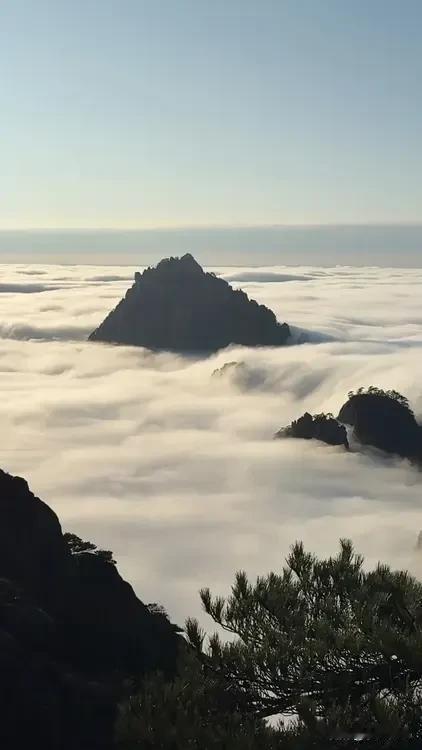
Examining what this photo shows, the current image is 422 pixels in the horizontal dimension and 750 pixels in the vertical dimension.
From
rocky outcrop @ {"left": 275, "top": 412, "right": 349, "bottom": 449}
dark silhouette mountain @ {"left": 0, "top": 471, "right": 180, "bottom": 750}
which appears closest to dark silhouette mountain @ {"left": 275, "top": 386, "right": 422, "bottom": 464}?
rocky outcrop @ {"left": 275, "top": 412, "right": 349, "bottom": 449}

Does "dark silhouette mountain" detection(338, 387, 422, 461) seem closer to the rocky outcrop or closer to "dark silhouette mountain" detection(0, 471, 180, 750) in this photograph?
the rocky outcrop

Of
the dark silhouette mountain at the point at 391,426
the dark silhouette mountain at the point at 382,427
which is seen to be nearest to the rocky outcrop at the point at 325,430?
the dark silhouette mountain at the point at 382,427

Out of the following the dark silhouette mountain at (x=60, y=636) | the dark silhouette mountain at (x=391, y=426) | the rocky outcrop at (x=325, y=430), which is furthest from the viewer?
the rocky outcrop at (x=325, y=430)

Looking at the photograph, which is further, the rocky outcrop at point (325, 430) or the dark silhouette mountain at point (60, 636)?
the rocky outcrop at point (325, 430)

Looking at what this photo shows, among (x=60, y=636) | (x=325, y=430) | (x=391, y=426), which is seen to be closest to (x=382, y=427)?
(x=391, y=426)

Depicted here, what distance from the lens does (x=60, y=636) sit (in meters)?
22.5

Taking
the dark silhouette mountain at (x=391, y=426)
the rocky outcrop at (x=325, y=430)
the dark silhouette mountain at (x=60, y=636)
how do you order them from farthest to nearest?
the rocky outcrop at (x=325, y=430)
the dark silhouette mountain at (x=391, y=426)
the dark silhouette mountain at (x=60, y=636)

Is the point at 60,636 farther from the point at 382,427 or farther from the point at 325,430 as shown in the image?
the point at 382,427

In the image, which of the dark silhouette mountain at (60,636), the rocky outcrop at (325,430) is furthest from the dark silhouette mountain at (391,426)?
the dark silhouette mountain at (60,636)

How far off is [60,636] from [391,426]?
104 m

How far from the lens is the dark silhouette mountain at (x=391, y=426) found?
4751 inches

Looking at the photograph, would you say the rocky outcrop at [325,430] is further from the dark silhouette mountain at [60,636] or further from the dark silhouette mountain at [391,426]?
the dark silhouette mountain at [60,636]

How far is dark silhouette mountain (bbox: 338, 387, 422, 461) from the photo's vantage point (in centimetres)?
12069

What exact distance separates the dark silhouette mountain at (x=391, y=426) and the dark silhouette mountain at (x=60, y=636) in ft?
318
